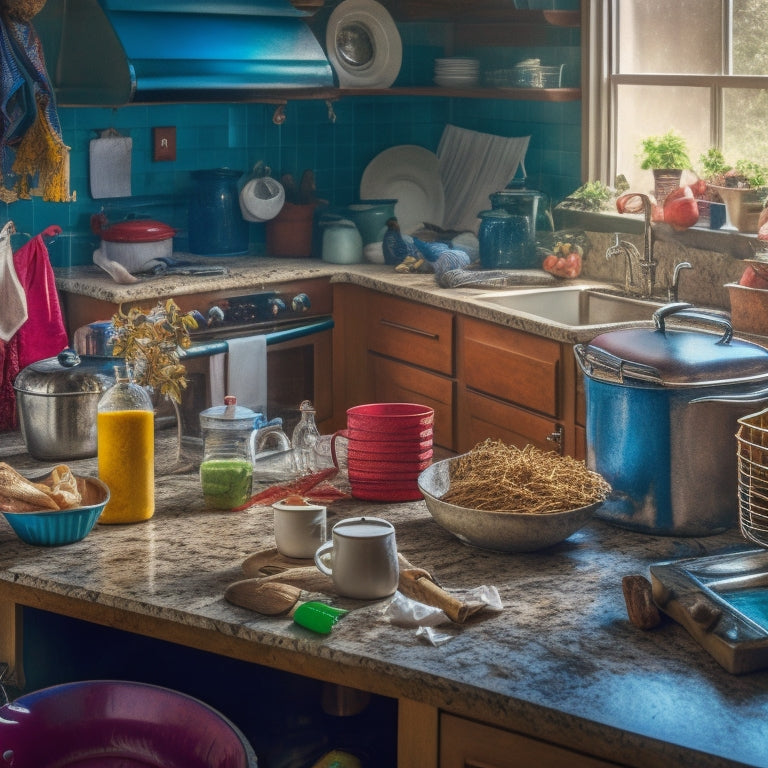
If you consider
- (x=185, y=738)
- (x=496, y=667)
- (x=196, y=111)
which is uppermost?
(x=196, y=111)

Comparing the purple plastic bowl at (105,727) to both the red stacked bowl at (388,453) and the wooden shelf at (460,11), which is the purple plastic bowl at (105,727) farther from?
the wooden shelf at (460,11)

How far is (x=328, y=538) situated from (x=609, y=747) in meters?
0.88

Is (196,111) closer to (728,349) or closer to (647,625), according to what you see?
(728,349)

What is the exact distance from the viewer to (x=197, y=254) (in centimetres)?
552

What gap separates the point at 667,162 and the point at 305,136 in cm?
185

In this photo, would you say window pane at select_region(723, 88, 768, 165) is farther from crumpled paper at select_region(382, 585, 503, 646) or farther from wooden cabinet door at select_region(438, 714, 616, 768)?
wooden cabinet door at select_region(438, 714, 616, 768)

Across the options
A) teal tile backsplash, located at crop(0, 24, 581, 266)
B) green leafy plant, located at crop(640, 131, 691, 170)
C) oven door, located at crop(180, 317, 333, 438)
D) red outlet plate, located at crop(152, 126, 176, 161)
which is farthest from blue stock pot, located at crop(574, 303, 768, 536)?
red outlet plate, located at crop(152, 126, 176, 161)

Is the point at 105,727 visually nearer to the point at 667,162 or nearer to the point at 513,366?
the point at 513,366

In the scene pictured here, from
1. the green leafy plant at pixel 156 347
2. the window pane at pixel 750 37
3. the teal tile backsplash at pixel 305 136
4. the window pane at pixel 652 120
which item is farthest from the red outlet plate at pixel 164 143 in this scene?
the green leafy plant at pixel 156 347

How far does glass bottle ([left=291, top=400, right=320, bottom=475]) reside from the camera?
278cm

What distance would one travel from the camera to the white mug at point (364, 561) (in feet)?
6.71

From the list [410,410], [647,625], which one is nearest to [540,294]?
[410,410]

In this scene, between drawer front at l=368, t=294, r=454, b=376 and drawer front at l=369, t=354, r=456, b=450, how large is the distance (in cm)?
4

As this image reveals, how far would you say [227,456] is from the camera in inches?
103
